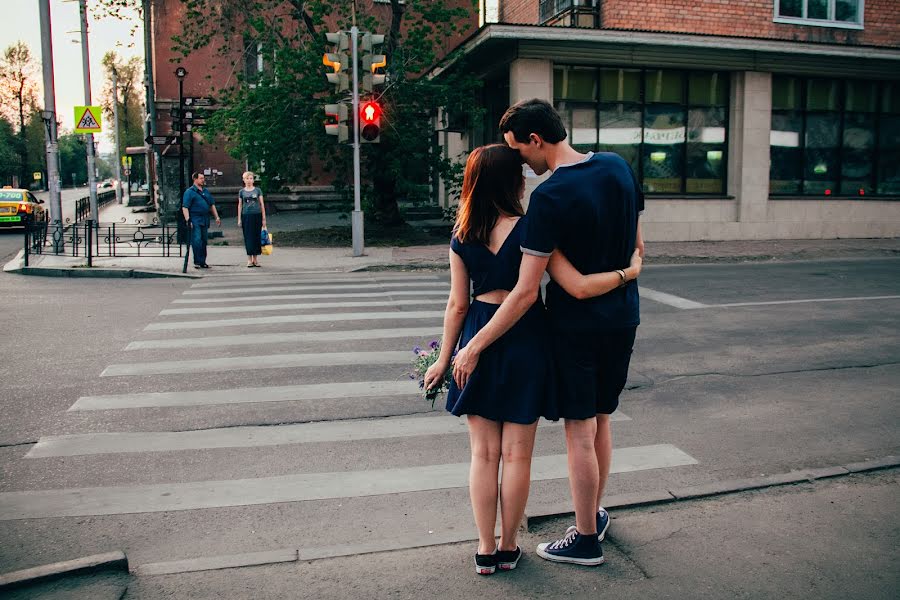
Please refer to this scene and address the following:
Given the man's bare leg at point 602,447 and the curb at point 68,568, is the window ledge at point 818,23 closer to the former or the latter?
the man's bare leg at point 602,447

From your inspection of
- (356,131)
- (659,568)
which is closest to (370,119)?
(356,131)

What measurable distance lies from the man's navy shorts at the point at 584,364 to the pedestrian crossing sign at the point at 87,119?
21796 millimetres

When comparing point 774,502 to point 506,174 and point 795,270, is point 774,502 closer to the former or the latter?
point 506,174

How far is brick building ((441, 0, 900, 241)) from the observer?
20188 millimetres

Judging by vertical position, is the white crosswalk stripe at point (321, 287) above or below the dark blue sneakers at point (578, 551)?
above

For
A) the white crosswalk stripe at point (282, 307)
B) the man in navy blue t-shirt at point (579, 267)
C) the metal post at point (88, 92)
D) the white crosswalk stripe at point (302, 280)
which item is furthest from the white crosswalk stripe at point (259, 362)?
the metal post at point (88, 92)

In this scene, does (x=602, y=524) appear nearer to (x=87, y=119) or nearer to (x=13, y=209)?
(x=87, y=119)

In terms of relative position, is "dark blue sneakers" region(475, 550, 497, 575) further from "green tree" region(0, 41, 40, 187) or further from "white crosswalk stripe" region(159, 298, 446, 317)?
"green tree" region(0, 41, 40, 187)

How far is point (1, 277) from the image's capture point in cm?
1536

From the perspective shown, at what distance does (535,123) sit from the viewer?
3350 mm

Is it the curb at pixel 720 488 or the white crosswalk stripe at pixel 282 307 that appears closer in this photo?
the curb at pixel 720 488

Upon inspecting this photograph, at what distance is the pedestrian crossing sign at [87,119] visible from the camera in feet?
72.8

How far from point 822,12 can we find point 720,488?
→ 70.8ft

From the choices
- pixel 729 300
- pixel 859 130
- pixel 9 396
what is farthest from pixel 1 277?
pixel 859 130
